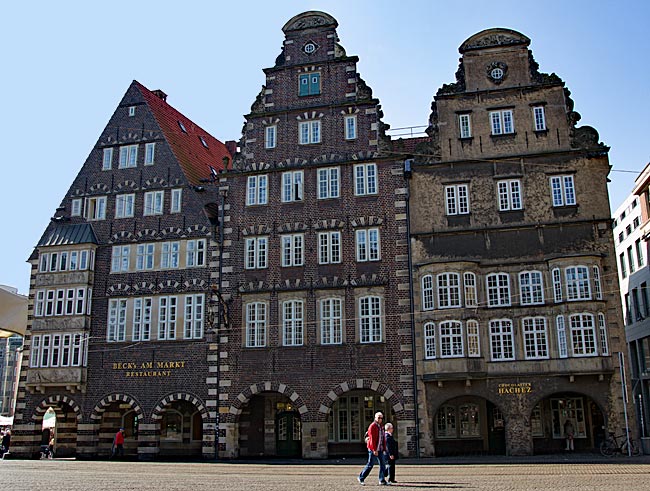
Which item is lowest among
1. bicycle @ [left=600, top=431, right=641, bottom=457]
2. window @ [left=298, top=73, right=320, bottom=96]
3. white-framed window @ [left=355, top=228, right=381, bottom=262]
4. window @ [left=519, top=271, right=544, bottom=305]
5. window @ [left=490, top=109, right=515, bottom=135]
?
bicycle @ [left=600, top=431, right=641, bottom=457]

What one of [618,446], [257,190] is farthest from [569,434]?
[257,190]

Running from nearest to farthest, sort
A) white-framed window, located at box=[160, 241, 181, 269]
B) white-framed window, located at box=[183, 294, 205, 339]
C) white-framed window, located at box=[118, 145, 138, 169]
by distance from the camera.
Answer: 1. white-framed window, located at box=[183, 294, 205, 339]
2. white-framed window, located at box=[160, 241, 181, 269]
3. white-framed window, located at box=[118, 145, 138, 169]

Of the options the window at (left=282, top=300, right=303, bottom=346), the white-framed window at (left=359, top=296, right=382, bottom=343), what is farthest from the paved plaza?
the window at (left=282, top=300, right=303, bottom=346)

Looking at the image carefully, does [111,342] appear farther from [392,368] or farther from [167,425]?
[392,368]

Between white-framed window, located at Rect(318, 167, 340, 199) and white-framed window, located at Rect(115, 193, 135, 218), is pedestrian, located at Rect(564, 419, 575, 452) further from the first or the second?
white-framed window, located at Rect(115, 193, 135, 218)

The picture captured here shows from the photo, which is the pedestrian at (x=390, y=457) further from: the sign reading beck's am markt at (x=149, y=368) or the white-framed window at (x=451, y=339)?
the sign reading beck's am markt at (x=149, y=368)

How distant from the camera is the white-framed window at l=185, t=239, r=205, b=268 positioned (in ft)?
121

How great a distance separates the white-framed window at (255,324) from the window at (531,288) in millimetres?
12047

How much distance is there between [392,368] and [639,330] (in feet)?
75.0

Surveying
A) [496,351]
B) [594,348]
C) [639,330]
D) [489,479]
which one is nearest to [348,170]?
[496,351]

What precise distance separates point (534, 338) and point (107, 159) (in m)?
24.1

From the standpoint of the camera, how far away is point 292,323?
34.9 metres

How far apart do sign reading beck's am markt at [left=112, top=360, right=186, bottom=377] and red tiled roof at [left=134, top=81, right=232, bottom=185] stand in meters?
9.52

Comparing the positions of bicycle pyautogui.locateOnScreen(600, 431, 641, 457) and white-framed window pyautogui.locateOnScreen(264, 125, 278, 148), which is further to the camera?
white-framed window pyautogui.locateOnScreen(264, 125, 278, 148)
